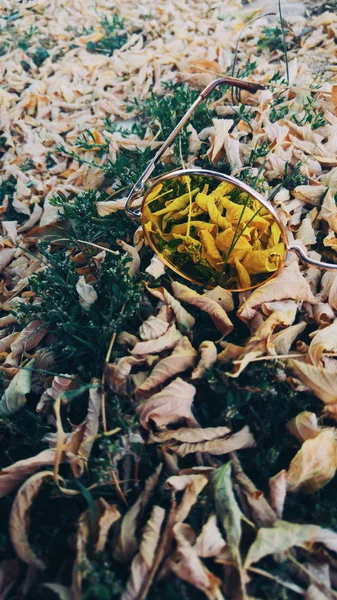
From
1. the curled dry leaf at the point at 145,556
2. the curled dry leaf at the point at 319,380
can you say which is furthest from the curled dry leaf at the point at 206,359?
the curled dry leaf at the point at 145,556

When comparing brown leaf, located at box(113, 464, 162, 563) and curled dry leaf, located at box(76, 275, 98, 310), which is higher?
curled dry leaf, located at box(76, 275, 98, 310)

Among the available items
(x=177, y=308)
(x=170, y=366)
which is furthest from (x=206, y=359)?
(x=177, y=308)

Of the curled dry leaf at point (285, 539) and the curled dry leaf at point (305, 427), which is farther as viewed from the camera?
the curled dry leaf at point (305, 427)

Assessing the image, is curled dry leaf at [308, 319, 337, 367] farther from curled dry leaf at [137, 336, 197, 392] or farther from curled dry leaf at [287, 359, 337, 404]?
curled dry leaf at [137, 336, 197, 392]

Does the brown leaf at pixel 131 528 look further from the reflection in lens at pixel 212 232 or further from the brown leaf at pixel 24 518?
the reflection in lens at pixel 212 232

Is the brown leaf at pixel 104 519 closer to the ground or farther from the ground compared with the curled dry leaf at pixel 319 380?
closer to the ground

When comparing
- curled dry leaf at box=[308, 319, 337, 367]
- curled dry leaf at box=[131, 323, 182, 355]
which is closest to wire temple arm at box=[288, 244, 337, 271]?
curled dry leaf at box=[308, 319, 337, 367]

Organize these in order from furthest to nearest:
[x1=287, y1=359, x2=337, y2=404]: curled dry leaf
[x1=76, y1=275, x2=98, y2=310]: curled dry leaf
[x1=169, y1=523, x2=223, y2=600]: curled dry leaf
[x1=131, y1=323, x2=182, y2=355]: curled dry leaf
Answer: [x1=76, y1=275, x2=98, y2=310]: curled dry leaf < [x1=131, y1=323, x2=182, y2=355]: curled dry leaf < [x1=287, y1=359, x2=337, y2=404]: curled dry leaf < [x1=169, y1=523, x2=223, y2=600]: curled dry leaf
